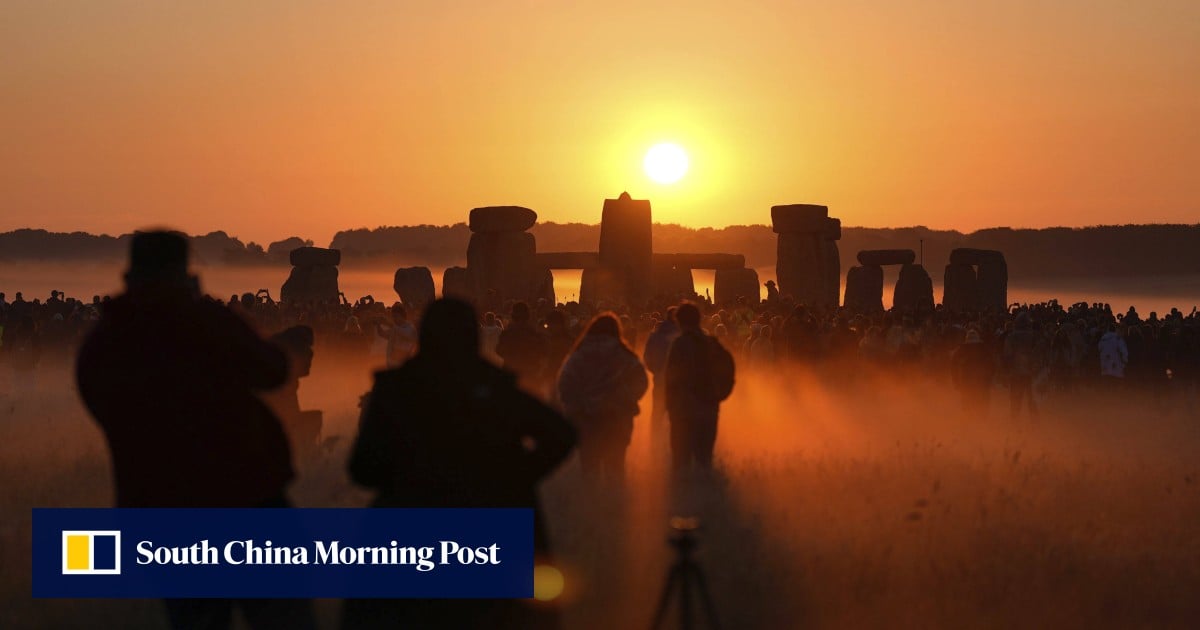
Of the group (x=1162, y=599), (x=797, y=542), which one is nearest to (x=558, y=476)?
(x=797, y=542)

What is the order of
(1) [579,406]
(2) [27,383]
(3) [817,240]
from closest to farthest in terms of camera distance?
Result: (1) [579,406], (2) [27,383], (3) [817,240]

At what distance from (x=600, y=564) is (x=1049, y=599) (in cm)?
295

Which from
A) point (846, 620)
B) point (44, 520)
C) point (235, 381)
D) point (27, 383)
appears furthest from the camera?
point (27, 383)

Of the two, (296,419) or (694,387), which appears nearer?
(694,387)

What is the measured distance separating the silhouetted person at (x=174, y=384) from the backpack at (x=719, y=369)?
7384mm

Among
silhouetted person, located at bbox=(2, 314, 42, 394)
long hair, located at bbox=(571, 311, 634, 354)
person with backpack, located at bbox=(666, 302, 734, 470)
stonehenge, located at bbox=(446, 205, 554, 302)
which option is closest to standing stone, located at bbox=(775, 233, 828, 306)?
stonehenge, located at bbox=(446, 205, 554, 302)

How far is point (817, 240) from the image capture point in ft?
158

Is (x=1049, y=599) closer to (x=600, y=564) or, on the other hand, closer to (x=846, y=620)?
(x=846, y=620)

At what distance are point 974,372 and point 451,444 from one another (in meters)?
15.7

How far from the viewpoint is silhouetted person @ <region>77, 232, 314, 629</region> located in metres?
6.33

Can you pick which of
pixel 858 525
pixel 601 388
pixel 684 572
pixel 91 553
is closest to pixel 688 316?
pixel 601 388

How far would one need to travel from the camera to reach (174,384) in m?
6.35

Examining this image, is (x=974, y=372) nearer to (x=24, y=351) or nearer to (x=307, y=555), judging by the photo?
(x=307, y=555)

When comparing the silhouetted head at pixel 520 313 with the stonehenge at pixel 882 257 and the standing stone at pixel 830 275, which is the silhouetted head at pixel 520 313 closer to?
the standing stone at pixel 830 275
